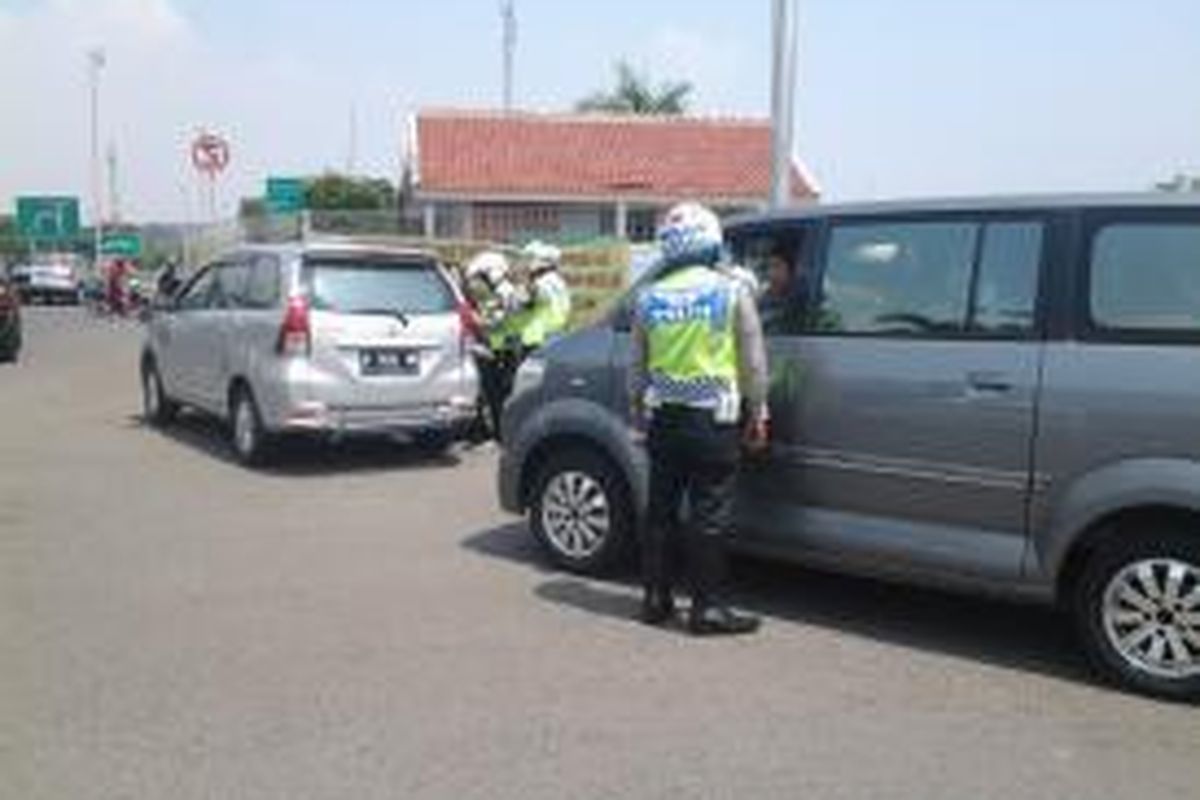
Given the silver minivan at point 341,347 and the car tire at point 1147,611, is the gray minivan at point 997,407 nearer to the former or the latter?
the car tire at point 1147,611

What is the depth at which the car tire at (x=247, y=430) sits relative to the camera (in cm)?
1352

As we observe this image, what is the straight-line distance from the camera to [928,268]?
7.86 metres

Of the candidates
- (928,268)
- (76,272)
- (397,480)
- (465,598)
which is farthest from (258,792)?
(76,272)

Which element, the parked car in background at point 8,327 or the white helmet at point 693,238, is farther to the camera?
the parked car in background at point 8,327

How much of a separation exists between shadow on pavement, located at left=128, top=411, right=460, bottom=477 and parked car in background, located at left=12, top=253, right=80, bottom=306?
4081 cm

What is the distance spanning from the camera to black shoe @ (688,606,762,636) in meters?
8.10

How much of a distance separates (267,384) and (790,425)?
19.5 ft

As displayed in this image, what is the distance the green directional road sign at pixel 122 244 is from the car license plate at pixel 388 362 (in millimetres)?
44447

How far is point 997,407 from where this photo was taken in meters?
7.47

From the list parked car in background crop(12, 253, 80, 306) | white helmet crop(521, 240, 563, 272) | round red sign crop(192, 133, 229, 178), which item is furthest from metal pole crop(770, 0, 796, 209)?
parked car in background crop(12, 253, 80, 306)

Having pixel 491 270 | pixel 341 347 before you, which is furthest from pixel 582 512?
pixel 491 270

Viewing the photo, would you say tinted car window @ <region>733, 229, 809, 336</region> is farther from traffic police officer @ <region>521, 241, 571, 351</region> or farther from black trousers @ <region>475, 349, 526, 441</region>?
black trousers @ <region>475, 349, 526, 441</region>

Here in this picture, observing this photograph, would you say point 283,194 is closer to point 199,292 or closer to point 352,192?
point 199,292

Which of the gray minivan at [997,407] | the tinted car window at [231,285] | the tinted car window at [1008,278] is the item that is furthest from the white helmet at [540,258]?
the tinted car window at [1008,278]
